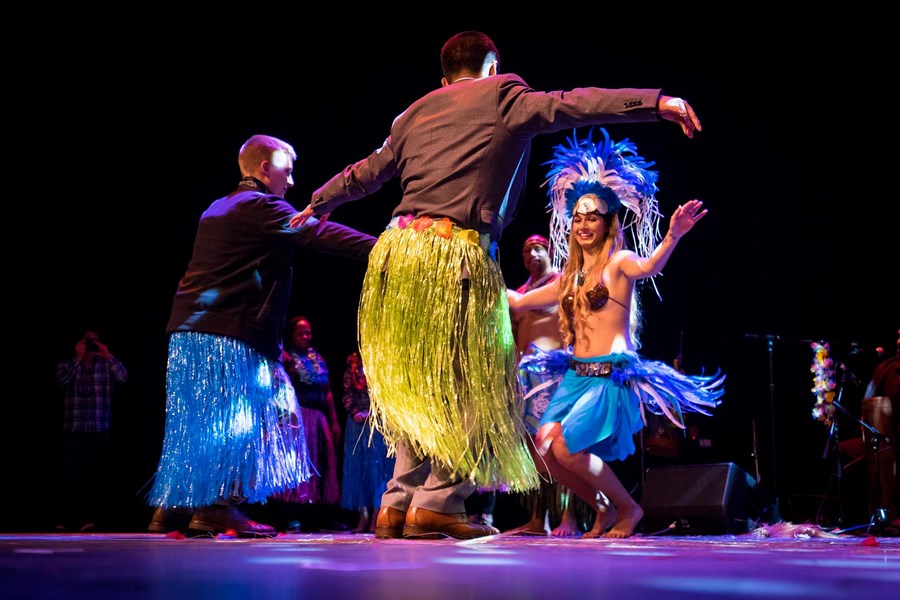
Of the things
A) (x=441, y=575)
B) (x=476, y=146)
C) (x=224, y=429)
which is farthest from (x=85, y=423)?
(x=441, y=575)

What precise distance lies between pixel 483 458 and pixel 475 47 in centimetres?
131

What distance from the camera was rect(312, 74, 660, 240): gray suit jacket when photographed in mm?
2773

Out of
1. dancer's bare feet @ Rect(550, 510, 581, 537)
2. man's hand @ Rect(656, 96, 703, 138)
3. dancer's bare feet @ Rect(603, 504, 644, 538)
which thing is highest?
man's hand @ Rect(656, 96, 703, 138)

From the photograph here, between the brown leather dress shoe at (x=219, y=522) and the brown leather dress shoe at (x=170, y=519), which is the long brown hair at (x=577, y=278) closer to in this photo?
the brown leather dress shoe at (x=219, y=522)

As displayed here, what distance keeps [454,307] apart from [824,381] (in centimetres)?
350

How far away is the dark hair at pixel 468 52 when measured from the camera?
3033mm

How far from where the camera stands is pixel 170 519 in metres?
3.66

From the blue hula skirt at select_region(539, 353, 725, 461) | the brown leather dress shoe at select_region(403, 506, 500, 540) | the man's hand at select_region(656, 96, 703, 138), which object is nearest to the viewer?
the man's hand at select_region(656, 96, 703, 138)

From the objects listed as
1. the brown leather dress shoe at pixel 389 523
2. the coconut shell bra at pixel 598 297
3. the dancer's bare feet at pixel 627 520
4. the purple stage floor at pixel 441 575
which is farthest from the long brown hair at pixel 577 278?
the purple stage floor at pixel 441 575

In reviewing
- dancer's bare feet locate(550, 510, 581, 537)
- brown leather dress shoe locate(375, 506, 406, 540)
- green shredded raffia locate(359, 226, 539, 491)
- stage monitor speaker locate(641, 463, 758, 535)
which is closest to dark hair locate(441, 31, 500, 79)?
green shredded raffia locate(359, 226, 539, 491)

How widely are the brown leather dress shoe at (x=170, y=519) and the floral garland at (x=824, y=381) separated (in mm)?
3569

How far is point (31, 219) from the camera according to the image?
7074mm

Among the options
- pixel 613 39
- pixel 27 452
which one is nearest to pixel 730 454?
pixel 613 39

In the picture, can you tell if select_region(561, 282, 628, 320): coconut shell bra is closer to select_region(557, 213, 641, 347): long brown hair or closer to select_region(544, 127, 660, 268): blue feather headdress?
select_region(557, 213, 641, 347): long brown hair
